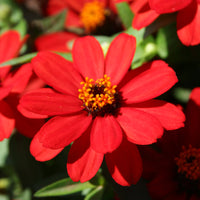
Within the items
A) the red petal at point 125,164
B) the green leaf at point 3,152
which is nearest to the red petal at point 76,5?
the green leaf at point 3,152

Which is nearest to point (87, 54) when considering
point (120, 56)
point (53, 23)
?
point (120, 56)

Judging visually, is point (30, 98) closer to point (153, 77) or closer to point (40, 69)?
point (40, 69)

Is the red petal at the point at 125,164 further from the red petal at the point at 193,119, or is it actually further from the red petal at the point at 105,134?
the red petal at the point at 193,119

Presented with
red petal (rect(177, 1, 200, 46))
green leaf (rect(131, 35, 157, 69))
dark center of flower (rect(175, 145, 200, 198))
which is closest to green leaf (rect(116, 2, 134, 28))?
green leaf (rect(131, 35, 157, 69))

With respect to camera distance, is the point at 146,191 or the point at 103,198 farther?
the point at 103,198

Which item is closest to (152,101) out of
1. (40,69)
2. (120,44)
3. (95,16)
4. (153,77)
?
(153,77)

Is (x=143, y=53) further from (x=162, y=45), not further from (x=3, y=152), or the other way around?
(x=3, y=152)

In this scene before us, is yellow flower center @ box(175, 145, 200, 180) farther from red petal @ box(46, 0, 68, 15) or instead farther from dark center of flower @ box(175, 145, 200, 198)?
red petal @ box(46, 0, 68, 15)
